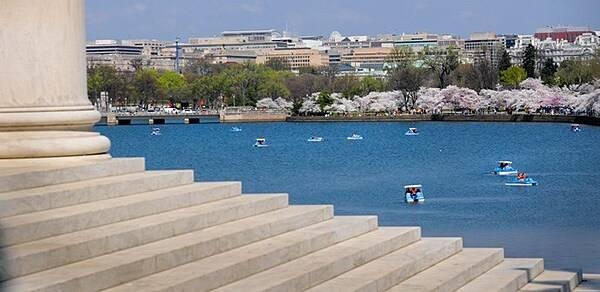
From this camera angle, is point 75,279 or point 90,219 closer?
point 75,279

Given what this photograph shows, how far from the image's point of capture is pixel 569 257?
70.8ft

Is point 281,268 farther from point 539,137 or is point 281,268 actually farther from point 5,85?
point 539,137

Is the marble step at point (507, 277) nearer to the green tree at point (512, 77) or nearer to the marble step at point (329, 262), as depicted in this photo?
the marble step at point (329, 262)

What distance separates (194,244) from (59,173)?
1.28 metres

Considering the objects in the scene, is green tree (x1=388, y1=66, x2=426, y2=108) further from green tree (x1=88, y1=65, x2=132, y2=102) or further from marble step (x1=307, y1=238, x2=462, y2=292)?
marble step (x1=307, y1=238, x2=462, y2=292)

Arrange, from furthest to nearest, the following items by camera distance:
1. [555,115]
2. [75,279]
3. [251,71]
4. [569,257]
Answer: [251,71], [555,115], [569,257], [75,279]

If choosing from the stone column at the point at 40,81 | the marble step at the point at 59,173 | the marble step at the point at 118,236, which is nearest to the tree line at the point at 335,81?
the marble step at the point at 118,236

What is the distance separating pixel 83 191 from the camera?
1068 cm

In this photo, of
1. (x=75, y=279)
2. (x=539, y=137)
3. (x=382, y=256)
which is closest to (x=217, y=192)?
(x=382, y=256)

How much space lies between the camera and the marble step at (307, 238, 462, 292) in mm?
10602

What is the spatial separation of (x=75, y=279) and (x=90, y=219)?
1312 millimetres

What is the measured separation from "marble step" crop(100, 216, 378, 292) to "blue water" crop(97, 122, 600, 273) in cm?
743

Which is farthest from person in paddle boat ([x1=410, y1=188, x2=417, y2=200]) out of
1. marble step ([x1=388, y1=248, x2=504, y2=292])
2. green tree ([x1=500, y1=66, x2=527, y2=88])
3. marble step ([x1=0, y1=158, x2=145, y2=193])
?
green tree ([x1=500, y1=66, x2=527, y2=88])

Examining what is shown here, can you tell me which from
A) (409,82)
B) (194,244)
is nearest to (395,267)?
(194,244)
